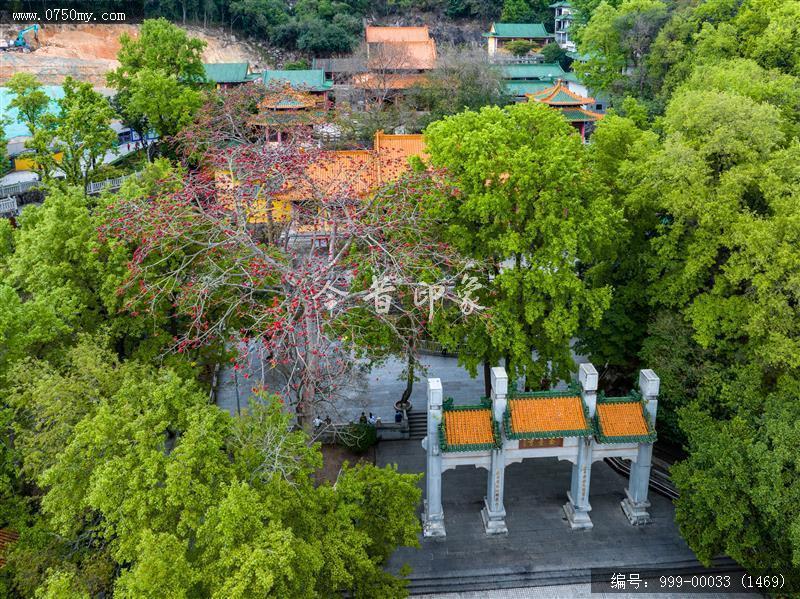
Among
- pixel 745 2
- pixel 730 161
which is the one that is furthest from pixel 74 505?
pixel 745 2

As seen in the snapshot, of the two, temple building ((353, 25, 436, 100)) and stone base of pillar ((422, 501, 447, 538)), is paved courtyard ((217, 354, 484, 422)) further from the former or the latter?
temple building ((353, 25, 436, 100))

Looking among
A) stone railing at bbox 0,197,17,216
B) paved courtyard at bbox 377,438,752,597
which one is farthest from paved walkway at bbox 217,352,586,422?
stone railing at bbox 0,197,17,216

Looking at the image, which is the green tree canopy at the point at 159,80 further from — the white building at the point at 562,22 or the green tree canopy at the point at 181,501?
the white building at the point at 562,22

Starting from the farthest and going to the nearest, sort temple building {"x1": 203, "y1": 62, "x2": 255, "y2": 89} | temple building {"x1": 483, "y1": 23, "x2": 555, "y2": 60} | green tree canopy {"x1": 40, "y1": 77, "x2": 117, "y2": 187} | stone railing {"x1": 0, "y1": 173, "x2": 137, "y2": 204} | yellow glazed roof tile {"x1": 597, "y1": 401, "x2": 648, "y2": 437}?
temple building {"x1": 483, "y1": 23, "x2": 555, "y2": 60}, temple building {"x1": 203, "y1": 62, "x2": 255, "y2": 89}, stone railing {"x1": 0, "y1": 173, "x2": 137, "y2": 204}, green tree canopy {"x1": 40, "y1": 77, "x2": 117, "y2": 187}, yellow glazed roof tile {"x1": 597, "y1": 401, "x2": 648, "y2": 437}

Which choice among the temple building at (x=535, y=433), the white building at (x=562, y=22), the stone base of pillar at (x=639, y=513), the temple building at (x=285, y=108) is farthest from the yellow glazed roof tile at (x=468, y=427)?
the white building at (x=562, y=22)

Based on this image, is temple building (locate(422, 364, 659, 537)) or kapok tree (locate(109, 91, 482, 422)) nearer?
kapok tree (locate(109, 91, 482, 422))

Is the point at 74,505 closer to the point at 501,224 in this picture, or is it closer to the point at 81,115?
the point at 501,224
